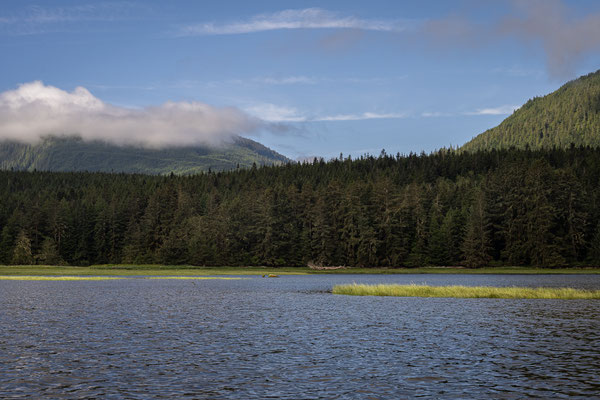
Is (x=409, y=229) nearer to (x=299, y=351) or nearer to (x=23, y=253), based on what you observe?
(x=23, y=253)

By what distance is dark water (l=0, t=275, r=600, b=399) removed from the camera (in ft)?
78.0

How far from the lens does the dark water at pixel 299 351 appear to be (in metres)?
23.8

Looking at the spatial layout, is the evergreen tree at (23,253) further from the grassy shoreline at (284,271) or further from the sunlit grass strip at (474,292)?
the sunlit grass strip at (474,292)

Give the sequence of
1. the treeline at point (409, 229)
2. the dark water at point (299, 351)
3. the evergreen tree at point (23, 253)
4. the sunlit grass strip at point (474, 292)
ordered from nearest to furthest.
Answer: the dark water at point (299, 351)
the sunlit grass strip at point (474, 292)
the treeline at point (409, 229)
the evergreen tree at point (23, 253)

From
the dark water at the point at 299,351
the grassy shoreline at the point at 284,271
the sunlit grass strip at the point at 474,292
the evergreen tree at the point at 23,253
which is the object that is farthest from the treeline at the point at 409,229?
the dark water at the point at 299,351

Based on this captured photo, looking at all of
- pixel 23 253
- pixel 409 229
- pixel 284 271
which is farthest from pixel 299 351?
pixel 23 253

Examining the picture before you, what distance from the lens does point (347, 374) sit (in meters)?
26.8

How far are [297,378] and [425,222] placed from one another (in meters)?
159

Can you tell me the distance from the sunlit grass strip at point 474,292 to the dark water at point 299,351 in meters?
9.13

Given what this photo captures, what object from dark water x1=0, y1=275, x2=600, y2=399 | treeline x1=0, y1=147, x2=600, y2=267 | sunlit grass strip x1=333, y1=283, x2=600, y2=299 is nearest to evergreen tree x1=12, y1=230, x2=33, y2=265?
treeline x1=0, y1=147, x2=600, y2=267

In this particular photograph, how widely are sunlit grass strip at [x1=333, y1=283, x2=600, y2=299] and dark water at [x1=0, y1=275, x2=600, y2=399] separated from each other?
29.9ft

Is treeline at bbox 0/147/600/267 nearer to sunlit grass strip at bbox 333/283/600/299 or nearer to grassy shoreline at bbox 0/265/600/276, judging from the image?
grassy shoreline at bbox 0/265/600/276

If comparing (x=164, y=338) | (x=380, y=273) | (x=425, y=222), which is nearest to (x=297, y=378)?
(x=164, y=338)

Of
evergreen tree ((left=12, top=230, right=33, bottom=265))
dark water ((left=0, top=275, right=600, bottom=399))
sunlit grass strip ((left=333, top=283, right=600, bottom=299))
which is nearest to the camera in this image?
dark water ((left=0, top=275, right=600, bottom=399))
